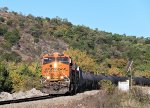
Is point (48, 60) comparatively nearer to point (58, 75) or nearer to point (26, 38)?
point (58, 75)

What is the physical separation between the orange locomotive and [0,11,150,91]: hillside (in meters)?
47.6

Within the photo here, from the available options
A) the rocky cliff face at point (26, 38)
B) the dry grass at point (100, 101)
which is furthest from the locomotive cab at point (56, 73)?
the rocky cliff face at point (26, 38)

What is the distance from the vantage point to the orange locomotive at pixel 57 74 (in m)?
30.9

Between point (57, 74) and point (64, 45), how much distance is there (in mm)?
80095

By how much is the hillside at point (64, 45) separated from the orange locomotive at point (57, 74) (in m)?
47.6

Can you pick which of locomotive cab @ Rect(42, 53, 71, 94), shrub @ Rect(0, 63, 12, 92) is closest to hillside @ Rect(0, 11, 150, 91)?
shrub @ Rect(0, 63, 12, 92)

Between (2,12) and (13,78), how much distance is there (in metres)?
78.5

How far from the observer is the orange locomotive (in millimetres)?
30938

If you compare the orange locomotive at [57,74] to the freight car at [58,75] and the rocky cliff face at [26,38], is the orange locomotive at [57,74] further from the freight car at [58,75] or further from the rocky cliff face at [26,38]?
the rocky cliff face at [26,38]

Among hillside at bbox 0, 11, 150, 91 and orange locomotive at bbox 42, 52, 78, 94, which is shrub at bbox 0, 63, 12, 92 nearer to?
orange locomotive at bbox 42, 52, 78, 94

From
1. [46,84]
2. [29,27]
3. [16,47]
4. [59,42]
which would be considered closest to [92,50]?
[59,42]

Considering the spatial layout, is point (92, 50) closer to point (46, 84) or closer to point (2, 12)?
point (2, 12)

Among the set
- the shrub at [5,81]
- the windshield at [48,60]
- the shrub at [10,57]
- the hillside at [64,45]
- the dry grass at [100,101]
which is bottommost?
the dry grass at [100,101]

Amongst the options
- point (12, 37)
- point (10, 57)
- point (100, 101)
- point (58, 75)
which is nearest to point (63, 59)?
point (58, 75)
